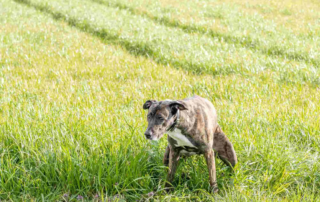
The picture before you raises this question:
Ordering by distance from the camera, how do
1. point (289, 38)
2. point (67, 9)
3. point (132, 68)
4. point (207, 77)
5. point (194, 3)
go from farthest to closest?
1. point (194, 3)
2. point (67, 9)
3. point (289, 38)
4. point (132, 68)
5. point (207, 77)

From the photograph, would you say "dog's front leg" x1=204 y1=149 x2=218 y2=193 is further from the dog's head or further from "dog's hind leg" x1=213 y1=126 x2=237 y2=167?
the dog's head

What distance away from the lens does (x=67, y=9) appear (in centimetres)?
1633

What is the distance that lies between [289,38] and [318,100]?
6228 millimetres

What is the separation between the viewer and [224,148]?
11.4ft

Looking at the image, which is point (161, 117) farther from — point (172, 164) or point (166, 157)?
point (166, 157)

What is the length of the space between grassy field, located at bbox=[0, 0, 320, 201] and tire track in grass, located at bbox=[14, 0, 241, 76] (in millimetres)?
54

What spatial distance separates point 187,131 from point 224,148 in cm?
67

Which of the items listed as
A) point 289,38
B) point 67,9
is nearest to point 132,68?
point 289,38

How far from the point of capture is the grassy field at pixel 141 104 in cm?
349

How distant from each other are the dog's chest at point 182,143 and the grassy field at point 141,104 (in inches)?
15.5

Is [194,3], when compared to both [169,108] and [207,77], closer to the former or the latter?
[207,77]

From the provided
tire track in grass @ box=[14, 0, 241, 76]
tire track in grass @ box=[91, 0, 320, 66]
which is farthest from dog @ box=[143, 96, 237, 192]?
tire track in grass @ box=[91, 0, 320, 66]

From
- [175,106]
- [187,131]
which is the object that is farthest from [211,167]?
[175,106]

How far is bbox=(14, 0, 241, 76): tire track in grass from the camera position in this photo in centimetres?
784
